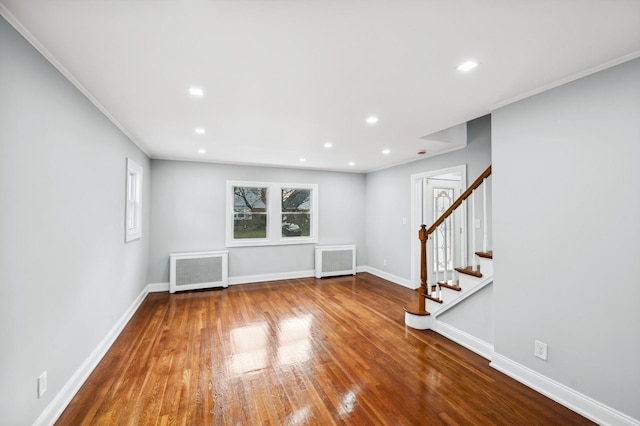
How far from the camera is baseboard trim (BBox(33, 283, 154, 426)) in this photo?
1.82 metres

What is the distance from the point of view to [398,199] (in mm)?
5637

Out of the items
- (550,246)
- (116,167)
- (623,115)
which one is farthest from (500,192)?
(116,167)

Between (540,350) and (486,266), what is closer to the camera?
(540,350)

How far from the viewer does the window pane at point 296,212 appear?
19.9 ft

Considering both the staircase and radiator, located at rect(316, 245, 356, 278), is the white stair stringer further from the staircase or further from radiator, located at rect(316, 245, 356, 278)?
radiator, located at rect(316, 245, 356, 278)

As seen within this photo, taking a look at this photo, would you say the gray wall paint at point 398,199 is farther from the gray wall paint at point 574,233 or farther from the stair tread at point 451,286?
the stair tread at point 451,286

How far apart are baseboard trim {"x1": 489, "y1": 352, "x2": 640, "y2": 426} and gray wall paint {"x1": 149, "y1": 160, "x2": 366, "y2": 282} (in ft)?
13.7

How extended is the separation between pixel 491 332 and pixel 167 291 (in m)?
5.13

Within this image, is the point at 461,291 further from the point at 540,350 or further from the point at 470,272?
the point at 540,350

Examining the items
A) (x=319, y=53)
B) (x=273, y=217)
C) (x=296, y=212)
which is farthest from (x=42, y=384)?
(x=296, y=212)

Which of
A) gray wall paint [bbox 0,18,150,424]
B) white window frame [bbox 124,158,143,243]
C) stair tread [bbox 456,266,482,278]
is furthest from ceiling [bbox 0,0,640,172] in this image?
stair tread [bbox 456,266,482,278]

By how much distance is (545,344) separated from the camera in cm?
224

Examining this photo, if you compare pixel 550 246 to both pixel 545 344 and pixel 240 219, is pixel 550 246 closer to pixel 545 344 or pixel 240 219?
pixel 545 344

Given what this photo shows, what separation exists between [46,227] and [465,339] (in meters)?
3.88
